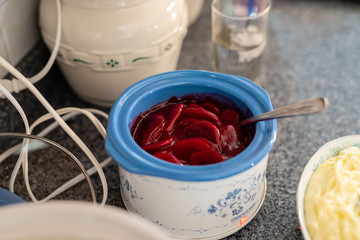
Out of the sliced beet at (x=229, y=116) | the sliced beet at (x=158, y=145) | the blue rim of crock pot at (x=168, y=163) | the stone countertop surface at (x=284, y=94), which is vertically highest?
the blue rim of crock pot at (x=168, y=163)

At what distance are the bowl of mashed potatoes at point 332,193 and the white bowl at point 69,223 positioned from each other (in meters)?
0.26

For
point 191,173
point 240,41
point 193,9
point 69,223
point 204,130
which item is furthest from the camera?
point 193,9

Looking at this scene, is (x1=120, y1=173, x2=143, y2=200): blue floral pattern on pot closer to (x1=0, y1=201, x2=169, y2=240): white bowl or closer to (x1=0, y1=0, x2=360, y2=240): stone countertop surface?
(x1=0, y1=0, x2=360, y2=240): stone countertop surface

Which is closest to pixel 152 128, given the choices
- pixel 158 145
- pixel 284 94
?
pixel 158 145

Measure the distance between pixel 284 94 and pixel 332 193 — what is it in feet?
1.14

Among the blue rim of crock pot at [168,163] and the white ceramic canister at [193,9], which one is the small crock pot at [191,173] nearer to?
the blue rim of crock pot at [168,163]

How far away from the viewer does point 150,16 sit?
704 mm

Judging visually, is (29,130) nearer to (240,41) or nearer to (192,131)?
(192,131)

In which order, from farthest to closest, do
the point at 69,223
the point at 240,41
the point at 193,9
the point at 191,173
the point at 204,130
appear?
the point at 193,9 → the point at 240,41 → the point at 204,130 → the point at 191,173 → the point at 69,223

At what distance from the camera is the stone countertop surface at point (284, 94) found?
657 millimetres

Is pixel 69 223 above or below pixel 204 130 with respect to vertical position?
above

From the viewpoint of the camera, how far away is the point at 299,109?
540 mm

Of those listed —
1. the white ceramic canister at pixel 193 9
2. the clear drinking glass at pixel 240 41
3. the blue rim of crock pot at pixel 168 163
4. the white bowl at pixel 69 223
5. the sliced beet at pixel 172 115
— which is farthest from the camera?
the white ceramic canister at pixel 193 9

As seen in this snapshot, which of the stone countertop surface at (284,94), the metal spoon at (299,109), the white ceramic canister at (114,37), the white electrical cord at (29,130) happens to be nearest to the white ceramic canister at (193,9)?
the stone countertop surface at (284,94)
